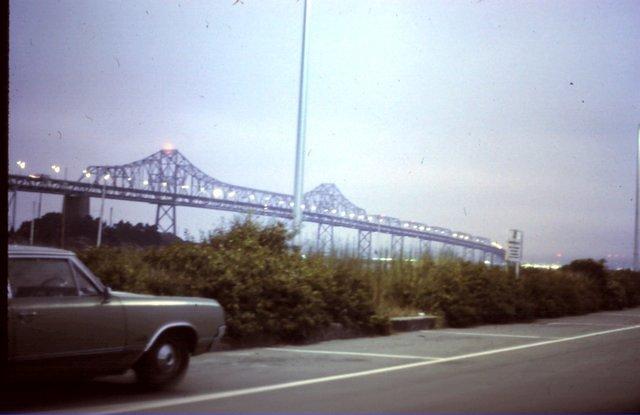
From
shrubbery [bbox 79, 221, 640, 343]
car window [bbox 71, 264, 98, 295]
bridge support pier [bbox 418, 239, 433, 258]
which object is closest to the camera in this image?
car window [bbox 71, 264, 98, 295]

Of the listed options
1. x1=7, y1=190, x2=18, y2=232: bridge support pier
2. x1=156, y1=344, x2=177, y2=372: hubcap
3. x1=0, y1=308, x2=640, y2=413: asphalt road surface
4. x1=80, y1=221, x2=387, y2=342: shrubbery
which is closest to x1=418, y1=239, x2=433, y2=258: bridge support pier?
x1=80, y1=221, x2=387, y2=342: shrubbery

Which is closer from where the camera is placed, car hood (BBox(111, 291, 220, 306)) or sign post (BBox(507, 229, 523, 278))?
car hood (BBox(111, 291, 220, 306))

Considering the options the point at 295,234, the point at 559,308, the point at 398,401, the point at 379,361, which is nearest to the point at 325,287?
the point at 295,234

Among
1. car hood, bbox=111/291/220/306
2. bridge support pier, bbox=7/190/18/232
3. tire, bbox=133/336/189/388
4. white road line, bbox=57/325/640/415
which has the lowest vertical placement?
white road line, bbox=57/325/640/415

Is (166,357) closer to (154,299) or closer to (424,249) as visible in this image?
(154,299)

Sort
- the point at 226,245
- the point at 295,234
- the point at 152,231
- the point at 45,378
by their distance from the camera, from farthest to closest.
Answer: the point at 152,231
the point at 295,234
the point at 226,245
the point at 45,378

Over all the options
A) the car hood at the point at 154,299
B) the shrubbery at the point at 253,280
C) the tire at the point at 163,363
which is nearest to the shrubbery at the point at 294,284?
the shrubbery at the point at 253,280

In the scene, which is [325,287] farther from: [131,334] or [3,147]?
[3,147]

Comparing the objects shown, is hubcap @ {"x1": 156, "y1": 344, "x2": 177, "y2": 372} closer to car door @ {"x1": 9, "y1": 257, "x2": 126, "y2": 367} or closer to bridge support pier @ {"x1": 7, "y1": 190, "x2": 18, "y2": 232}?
car door @ {"x1": 9, "y1": 257, "x2": 126, "y2": 367}
